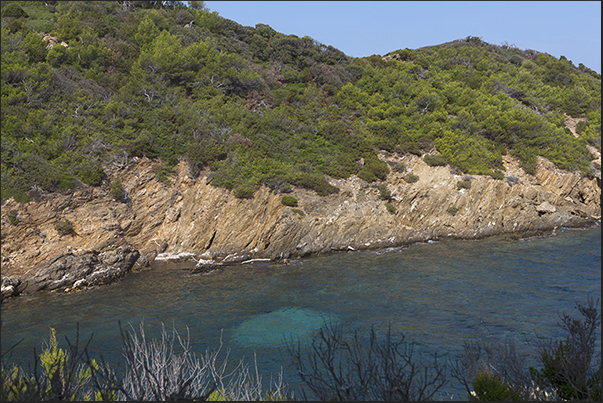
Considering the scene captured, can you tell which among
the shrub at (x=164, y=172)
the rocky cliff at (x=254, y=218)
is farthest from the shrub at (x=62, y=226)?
the shrub at (x=164, y=172)

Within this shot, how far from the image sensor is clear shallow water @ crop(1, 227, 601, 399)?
14.7 meters

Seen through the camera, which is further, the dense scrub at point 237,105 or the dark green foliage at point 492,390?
Result: the dense scrub at point 237,105

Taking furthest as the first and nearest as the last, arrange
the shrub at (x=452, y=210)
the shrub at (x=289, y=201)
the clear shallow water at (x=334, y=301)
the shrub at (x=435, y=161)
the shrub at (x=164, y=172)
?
the shrub at (x=435, y=161), the shrub at (x=452, y=210), the shrub at (x=289, y=201), the shrub at (x=164, y=172), the clear shallow water at (x=334, y=301)

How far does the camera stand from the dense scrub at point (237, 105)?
2461 centimetres

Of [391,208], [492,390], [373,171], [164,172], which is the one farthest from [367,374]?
[373,171]

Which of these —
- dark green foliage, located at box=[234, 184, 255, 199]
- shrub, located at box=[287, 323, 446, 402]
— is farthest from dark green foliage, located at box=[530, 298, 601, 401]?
dark green foliage, located at box=[234, 184, 255, 199]

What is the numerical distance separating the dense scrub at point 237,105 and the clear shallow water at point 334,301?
690 cm

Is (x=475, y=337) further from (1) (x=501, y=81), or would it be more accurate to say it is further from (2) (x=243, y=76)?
(1) (x=501, y=81)

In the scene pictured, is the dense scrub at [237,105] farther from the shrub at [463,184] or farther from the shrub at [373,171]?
the shrub at [463,184]

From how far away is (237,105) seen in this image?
3325cm

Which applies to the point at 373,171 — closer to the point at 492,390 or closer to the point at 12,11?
the point at 492,390

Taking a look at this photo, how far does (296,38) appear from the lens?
47.2 metres

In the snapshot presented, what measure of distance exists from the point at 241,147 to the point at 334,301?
14.8 meters

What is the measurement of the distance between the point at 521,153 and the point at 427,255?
16173 mm
